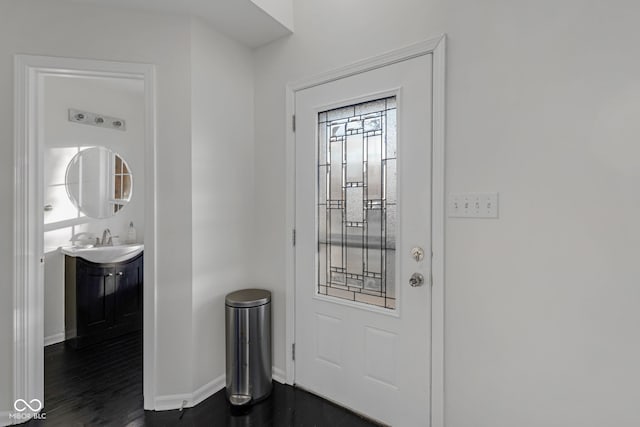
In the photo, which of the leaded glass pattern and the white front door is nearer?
the white front door

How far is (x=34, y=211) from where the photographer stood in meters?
1.91

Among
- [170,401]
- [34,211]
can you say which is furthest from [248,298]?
[34,211]

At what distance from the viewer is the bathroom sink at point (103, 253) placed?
2.80m

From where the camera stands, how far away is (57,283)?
9.64 feet

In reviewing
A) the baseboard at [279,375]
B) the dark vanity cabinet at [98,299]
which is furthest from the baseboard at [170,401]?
the dark vanity cabinet at [98,299]

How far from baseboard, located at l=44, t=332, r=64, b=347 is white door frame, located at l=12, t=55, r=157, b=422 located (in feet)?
3.74

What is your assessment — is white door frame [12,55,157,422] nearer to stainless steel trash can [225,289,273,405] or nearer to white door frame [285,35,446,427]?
stainless steel trash can [225,289,273,405]

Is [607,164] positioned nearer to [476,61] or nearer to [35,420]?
[476,61]

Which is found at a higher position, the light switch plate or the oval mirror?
the oval mirror

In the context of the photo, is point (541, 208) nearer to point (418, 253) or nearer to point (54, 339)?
point (418, 253)

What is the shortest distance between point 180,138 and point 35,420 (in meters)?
1.85

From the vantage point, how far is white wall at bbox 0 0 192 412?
1.85m

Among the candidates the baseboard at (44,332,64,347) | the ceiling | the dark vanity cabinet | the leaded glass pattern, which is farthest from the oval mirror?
the leaded glass pattern

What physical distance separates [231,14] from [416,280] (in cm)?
196
